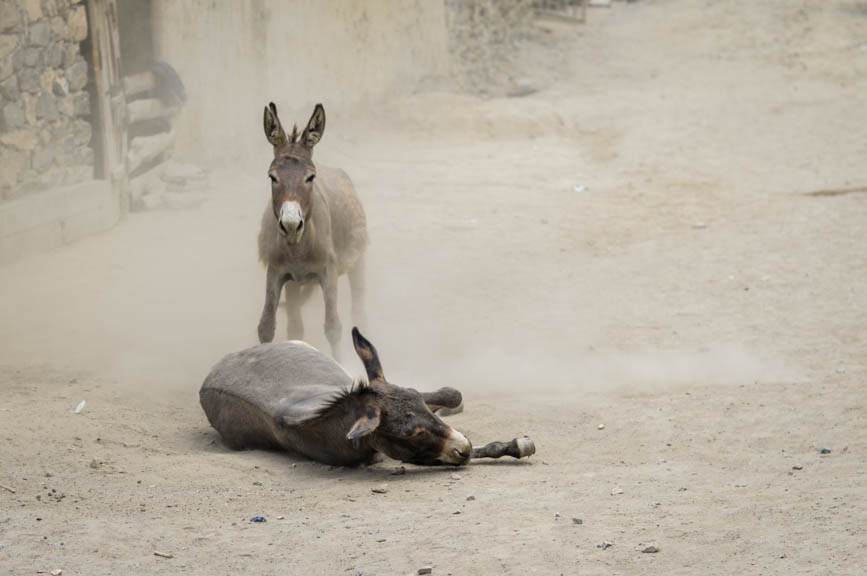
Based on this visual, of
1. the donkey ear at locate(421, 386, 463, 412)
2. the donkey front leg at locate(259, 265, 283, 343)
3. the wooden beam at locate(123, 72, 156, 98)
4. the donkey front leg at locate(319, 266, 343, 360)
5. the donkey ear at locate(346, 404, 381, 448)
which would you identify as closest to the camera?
the donkey ear at locate(346, 404, 381, 448)

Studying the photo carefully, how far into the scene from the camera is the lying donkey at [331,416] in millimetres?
5043

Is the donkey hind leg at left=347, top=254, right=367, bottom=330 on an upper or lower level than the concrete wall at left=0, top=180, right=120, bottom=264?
lower

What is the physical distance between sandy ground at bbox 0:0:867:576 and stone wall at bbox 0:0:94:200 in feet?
3.09

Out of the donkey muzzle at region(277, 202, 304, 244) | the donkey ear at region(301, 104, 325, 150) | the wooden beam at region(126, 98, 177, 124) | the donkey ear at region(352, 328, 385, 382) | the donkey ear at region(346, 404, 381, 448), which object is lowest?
the donkey ear at region(346, 404, 381, 448)

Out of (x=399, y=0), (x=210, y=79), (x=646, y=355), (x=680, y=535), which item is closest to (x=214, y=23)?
(x=210, y=79)

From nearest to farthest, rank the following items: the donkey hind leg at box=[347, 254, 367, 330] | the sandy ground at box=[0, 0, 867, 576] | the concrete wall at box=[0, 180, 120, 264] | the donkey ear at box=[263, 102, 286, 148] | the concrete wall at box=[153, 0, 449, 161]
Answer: the sandy ground at box=[0, 0, 867, 576] → the donkey ear at box=[263, 102, 286, 148] → the donkey hind leg at box=[347, 254, 367, 330] → the concrete wall at box=[0, 180, 120, 264] → the concrete wall at box=[153, 0, 449, 161]

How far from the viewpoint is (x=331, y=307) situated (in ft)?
22.8

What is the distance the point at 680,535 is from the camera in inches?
151

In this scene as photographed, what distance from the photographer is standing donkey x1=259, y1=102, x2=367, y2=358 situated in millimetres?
6230

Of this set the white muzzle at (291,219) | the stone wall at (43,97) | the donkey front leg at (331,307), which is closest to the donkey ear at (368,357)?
the white muzzle at (291,219)

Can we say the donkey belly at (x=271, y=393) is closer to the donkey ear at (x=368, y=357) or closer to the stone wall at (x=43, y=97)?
the donkey ear at (x=368, y=357)

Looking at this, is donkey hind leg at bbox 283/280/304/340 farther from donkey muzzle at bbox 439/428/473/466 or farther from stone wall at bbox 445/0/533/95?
stone wall at bbox 445/0/533/95

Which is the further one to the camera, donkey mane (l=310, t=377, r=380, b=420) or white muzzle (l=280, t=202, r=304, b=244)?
white muzzle (l=280, t=202, r=304, b=244)

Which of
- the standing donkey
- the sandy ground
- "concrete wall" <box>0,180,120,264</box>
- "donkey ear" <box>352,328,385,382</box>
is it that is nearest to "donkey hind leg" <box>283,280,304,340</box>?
the standing donkey
